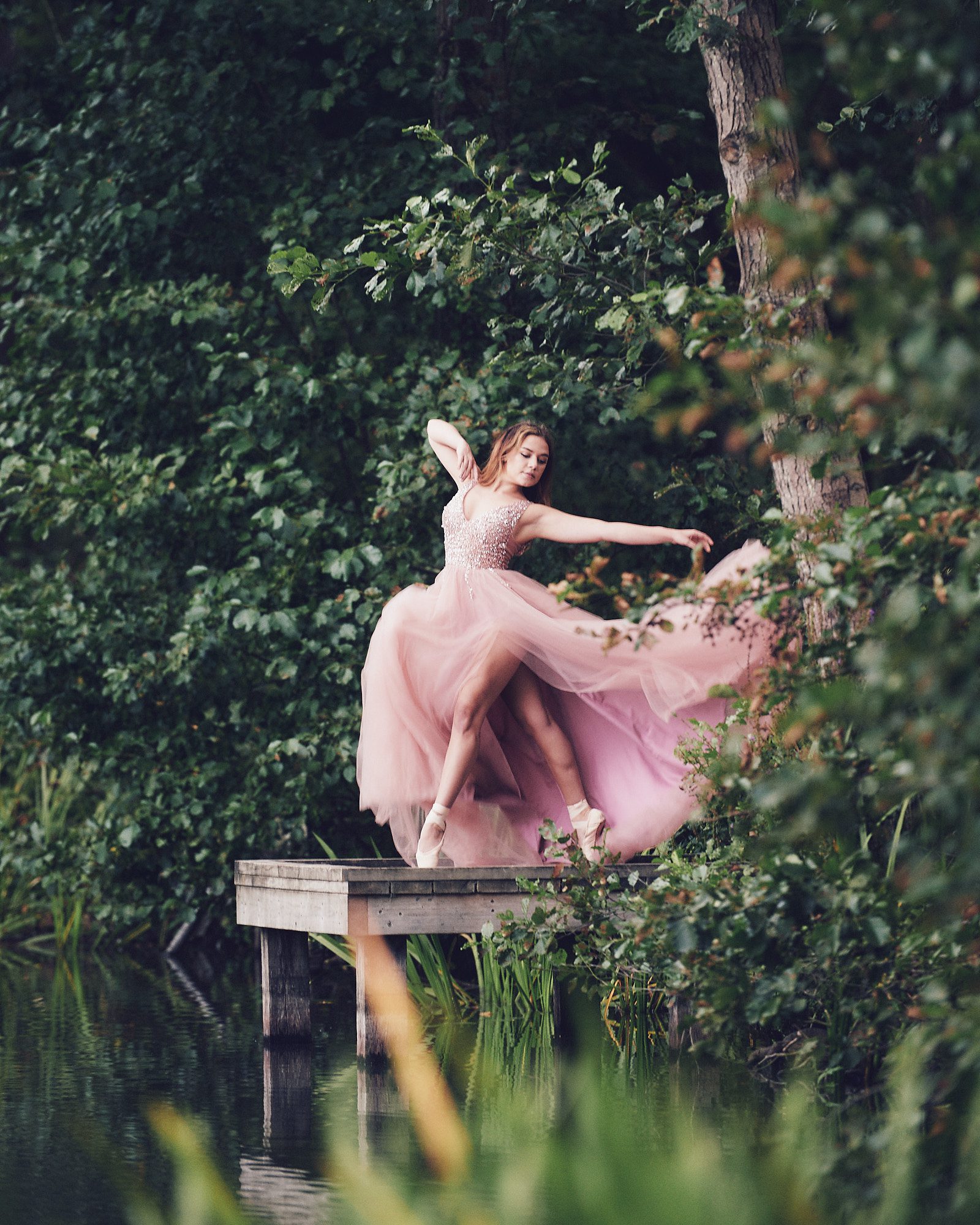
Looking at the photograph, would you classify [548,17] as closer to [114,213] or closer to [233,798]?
[114,213]

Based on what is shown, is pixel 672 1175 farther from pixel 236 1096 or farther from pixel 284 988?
pixel 284 988

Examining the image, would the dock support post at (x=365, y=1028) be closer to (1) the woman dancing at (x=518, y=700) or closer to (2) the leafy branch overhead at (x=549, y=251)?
(1) the woman dancing at (x=518, y=700)

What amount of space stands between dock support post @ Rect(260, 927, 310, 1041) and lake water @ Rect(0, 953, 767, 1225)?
0.11 meters

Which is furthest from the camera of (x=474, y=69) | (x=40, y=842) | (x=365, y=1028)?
(x=40, y=842)

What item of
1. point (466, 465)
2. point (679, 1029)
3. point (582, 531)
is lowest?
point (679, 1029)

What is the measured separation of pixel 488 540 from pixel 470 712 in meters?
0.66

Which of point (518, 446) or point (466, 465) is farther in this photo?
point (466, 465)

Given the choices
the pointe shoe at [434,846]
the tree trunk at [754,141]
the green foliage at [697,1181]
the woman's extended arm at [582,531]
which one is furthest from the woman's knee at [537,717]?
the green foliage at [697,1181]

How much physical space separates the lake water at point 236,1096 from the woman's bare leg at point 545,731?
95cm

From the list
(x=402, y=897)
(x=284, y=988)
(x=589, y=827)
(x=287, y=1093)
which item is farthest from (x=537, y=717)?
(x=287, y=1093)

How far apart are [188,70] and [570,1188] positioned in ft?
23.5

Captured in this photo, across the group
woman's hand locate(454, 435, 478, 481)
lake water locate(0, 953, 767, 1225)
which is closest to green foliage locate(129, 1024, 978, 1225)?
lake water locate(0, 953, 767, 1225)

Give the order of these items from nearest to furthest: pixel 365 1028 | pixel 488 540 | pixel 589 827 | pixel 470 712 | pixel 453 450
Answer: pixel 365 1028
pixel 470 712
pixel 589 827
pixel 488 540
pixel 453 450

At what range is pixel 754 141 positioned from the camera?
5527 mm
